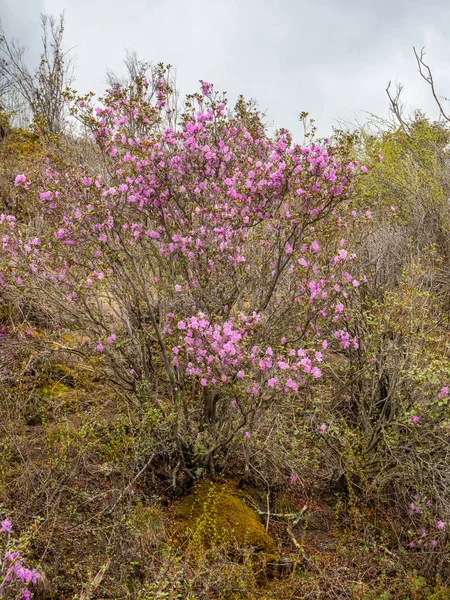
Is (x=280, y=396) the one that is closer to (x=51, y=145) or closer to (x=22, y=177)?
(x=22, y=177)

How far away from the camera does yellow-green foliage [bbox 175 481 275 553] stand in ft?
10.3

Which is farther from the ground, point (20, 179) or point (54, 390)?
point (20, 179)

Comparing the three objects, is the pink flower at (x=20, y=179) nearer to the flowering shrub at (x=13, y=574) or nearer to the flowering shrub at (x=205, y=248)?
the flowering shrub at (x=205, y=248)

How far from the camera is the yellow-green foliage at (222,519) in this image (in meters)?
3.12

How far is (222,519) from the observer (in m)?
3.29

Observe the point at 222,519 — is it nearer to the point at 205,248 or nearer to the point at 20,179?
the point at 205,248

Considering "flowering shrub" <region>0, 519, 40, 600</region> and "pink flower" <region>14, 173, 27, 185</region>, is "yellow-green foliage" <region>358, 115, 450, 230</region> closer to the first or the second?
"pink flower" <region>14, 173, 27, 185</region>

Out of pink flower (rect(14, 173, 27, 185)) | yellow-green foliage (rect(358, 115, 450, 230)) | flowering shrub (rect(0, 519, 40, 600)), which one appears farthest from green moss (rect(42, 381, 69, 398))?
yellow-green foliage (rect(358, 115, 450, 230))

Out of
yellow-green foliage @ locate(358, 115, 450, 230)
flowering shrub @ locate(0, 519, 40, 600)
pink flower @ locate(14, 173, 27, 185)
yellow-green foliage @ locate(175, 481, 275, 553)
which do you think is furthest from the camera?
yellow-green foliage @ locate(358, 115, 450, 230)

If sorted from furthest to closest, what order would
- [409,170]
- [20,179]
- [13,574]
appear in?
1. [409,170]
2. [20,179]
3. [13,574]

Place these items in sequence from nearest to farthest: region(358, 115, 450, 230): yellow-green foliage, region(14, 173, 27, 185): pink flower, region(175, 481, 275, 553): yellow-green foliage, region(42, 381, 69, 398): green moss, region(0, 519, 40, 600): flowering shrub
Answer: region(0, 519, 40, 600): flowering shrub
region(175, 481, 275, 553): yellow-green foliage
region(14, 173, 27, 185): pink flower
region(42, 381, 69, 398): green moss
region(358, 115, 450, 230): yellow-green foliage

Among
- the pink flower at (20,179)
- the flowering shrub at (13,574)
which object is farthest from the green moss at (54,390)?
the flowering shrub at (13,574)

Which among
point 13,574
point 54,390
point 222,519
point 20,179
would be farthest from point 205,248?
point 54,390

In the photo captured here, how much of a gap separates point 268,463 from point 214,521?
962 millimetres
